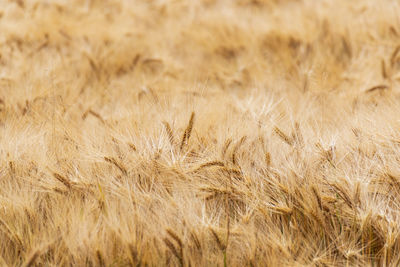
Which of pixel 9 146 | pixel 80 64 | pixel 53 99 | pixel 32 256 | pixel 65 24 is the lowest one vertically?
pixel 32 256

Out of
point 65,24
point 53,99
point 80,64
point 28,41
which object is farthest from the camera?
point 65,24

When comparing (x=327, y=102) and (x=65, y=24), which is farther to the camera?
(x=65, y=24)

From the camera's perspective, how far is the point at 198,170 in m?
1.45

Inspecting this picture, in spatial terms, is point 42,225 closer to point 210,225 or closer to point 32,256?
point 32,256

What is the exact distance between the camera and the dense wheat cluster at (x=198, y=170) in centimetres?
125

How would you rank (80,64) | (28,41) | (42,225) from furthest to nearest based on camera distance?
(28,41), (80,64), (42,225)

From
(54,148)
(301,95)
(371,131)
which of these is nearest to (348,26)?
(301,95)

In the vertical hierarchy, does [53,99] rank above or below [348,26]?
below

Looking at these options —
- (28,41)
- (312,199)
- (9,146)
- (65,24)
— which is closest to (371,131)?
(312,199)

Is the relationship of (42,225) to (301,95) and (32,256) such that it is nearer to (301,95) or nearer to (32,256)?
(32,256)

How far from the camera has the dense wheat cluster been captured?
1250mm

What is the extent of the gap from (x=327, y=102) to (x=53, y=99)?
121 centimetres

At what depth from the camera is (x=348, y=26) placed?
2.97m

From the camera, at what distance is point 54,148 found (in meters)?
1.61
